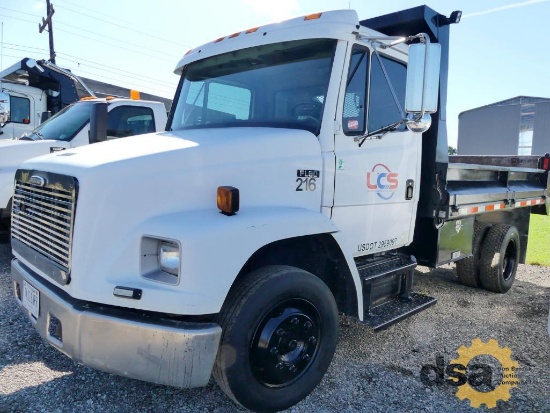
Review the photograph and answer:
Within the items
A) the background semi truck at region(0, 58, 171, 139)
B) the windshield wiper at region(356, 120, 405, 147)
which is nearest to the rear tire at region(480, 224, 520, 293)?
the windshield wiper at region(356, 120, 405, 147)

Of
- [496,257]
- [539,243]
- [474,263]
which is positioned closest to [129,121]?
[474,263]

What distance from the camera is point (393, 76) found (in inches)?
141

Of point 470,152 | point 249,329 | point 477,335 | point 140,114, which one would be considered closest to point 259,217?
point 249,329

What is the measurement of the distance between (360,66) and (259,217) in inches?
58.6

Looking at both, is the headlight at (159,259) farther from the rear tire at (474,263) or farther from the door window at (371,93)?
the rear tire at (474,263)

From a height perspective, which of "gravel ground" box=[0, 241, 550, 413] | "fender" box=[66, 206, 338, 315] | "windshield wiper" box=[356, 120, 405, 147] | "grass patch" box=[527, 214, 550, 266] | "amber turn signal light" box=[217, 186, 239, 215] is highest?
"windshield wiper" box=[356, 120, 405, 147]

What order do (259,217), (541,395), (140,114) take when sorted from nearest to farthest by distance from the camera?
(259,217) → (541,395) → (140,114)

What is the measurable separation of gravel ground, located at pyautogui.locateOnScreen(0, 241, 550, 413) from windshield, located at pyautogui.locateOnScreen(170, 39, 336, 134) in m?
1.85

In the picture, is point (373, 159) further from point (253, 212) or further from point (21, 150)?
point (21, 150)

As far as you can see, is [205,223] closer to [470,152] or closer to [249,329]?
[249,329]

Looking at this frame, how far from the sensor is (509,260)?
602cm

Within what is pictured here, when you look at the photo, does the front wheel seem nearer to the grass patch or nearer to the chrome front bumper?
the chrome front bumper

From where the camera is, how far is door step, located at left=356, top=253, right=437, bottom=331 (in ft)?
11.0

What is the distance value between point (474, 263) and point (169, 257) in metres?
4.47
